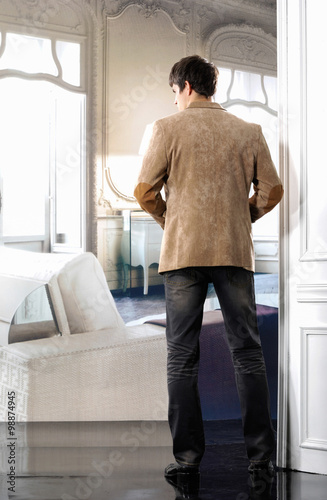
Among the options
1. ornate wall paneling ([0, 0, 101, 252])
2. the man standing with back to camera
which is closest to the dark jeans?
the man standing with back to camera

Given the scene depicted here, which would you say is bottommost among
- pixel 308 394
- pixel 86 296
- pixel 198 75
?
pixel 308 394

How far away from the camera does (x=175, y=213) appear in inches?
71.3

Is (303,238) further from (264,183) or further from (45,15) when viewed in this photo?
(45,15)

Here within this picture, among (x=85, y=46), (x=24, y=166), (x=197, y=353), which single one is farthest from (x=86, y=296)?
(x=85, y=46)

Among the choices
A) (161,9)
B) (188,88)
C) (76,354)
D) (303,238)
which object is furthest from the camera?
(161,9)

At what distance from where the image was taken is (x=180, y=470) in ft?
6.05

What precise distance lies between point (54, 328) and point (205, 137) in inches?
41.3

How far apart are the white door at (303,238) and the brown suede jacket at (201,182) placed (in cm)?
27

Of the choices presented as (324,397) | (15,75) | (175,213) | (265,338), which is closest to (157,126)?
(175,213)

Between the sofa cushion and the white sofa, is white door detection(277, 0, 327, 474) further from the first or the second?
the sofa cushion

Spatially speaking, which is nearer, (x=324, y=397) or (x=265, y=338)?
(x=324, y=397)

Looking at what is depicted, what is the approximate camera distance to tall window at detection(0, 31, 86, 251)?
2.36 metres

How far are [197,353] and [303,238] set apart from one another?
56 centimetres

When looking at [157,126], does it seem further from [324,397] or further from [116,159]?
[324,397]
